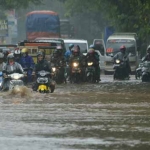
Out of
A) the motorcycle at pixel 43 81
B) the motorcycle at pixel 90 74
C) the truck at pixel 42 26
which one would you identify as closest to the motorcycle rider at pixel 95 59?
the motorcycle at pixel 90 74

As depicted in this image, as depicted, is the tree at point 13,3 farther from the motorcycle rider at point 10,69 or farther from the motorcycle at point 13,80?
the motorcycle at point 13,80

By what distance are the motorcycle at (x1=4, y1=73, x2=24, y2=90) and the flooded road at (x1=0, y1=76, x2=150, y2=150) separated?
358mm

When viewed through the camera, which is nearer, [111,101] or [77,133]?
[77,133]

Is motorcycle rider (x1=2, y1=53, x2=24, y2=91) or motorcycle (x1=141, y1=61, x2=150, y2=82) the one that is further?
motorcycle (x1=141, y1=61, x2=150, y2=82)

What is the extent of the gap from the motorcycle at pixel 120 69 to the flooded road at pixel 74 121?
11456mm

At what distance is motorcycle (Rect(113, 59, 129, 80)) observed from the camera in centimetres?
3644

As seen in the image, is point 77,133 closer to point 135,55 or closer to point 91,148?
point 91,148

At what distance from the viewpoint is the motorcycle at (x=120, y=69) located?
120 ft

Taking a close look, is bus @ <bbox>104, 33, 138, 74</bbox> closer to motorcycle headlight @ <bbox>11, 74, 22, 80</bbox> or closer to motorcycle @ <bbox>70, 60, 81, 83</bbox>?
motorcycle @ <bbox>70, 60, 81, 83</bbox>

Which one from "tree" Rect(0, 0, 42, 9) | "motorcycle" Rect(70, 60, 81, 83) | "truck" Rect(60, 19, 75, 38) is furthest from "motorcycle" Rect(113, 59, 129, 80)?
"truck" Rect(60, 19, 75, 38)

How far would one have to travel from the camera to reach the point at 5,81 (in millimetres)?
25406

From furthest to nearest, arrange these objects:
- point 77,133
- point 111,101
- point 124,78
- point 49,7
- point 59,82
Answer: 1. point 49,7
2. point 124,78
3. point 59,82
4. point 111,101
5. point 77,133

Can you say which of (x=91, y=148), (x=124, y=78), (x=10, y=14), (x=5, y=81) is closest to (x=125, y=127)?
(x=91, y=148)

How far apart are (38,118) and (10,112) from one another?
5.42 ft
